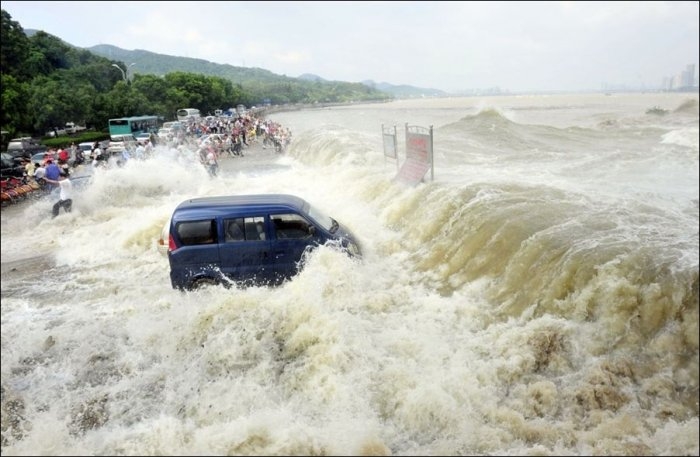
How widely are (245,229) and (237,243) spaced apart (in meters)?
0.29

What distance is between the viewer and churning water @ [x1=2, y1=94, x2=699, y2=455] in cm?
500

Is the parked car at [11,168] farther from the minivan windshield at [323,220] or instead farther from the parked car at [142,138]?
the minivan windshield at [323,220]

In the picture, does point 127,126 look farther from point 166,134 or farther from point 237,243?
point 237,243

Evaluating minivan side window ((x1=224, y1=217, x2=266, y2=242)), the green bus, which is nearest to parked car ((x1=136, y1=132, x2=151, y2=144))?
the green bus

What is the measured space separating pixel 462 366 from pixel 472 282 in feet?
8.30

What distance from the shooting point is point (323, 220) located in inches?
369

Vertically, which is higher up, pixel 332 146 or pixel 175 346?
pixel 332 146

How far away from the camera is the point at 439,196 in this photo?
39.6 feet

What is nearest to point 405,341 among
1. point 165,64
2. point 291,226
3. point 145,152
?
point 291,226

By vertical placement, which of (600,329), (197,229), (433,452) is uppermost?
(197,229)

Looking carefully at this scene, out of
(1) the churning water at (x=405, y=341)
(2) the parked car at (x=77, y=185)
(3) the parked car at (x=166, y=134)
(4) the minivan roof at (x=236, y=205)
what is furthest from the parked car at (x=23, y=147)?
(4) the minivan roof at (x=236, y=205)

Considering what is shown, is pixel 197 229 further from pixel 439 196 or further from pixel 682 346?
pixel 682 346

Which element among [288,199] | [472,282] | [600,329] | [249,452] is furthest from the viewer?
[288,199]

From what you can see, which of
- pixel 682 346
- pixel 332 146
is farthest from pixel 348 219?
pixel 332 146
